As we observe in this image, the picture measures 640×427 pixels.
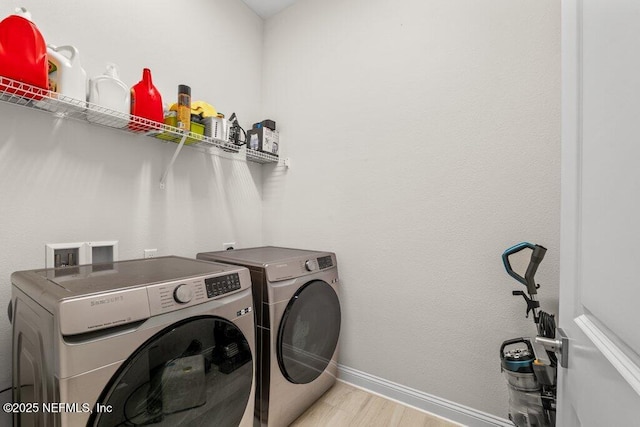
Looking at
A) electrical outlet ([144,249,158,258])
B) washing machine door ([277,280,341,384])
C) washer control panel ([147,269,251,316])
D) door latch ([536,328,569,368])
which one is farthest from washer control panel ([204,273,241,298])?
door latch ([536,328,569,368])

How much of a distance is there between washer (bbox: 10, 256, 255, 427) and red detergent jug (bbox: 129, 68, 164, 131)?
73cm

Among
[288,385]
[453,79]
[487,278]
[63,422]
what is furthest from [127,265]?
[453,79]

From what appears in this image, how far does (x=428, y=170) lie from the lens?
1.58 metres

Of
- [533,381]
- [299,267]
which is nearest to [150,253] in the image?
[299,267]

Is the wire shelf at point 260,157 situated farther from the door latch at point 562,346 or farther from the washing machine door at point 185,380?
the door latch at point 562,346

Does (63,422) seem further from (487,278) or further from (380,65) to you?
(380,65)

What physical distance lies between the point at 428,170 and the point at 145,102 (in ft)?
5.06

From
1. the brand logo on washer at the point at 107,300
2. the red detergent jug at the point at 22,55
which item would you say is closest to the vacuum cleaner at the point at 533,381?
the brand logo on washer at the point at 107,300

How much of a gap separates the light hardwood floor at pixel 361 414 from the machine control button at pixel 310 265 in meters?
0.82

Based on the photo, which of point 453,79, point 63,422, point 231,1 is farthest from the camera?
point 231,1

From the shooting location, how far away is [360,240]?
1801 mm

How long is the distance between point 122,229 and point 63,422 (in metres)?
0.99

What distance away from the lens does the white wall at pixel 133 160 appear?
114 centimetres

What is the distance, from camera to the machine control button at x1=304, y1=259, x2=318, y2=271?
5.06 ft
